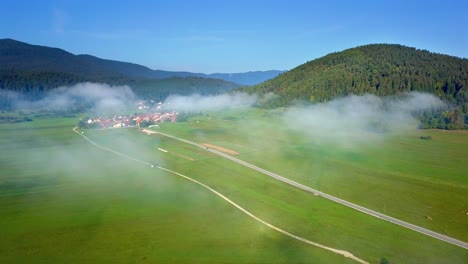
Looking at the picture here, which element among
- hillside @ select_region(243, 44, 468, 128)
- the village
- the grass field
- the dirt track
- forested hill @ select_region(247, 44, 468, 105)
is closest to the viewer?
the grass field

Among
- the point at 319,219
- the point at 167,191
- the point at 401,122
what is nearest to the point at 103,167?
the point at 167,191

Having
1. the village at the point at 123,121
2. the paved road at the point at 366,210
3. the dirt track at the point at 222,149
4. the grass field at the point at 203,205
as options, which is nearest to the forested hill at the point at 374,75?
the village at the point at 123,121

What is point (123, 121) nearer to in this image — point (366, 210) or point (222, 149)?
point (222, 149)

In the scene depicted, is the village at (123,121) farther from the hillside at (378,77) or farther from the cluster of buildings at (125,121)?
the hillside at (378,77)

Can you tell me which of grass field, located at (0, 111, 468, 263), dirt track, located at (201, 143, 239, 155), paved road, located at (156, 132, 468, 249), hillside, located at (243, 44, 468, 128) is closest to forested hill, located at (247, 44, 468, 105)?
hillside, located at (243, 44, 468, 128)

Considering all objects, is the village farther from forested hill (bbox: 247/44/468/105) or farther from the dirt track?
forested hill (bbox: 247/44/468/105)

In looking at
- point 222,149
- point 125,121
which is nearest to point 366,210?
point 222,149

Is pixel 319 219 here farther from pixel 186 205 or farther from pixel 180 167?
pixel 180 167

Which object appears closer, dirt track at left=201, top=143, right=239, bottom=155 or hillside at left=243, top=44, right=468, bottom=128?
dirt track at left=201, top=143, right=239, bottom=155
